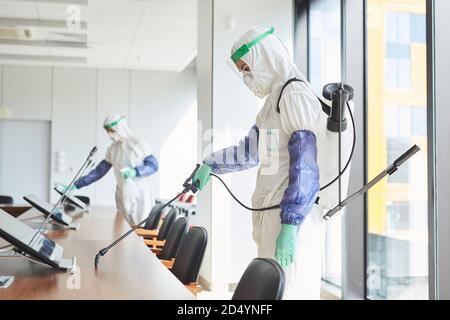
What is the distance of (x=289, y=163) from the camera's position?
2.24 m

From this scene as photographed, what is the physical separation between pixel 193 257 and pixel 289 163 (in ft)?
1.92

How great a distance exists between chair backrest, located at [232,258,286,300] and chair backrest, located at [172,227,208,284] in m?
0.86

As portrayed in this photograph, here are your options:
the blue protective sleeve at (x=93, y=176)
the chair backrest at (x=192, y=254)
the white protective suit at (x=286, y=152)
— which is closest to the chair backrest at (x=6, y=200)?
the blue protective sleeve at (x=93, y=176)

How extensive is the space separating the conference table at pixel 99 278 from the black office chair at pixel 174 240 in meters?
0.35

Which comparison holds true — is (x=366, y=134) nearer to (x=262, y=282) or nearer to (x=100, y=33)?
(x=262, y=282)

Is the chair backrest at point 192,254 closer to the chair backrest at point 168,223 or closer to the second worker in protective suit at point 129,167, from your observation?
the chair backrest at point 168,223

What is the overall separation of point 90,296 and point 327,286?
3.27 metres

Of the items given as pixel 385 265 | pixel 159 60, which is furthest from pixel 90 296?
pixel 159 60

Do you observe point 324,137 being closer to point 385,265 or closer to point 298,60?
point 385,265

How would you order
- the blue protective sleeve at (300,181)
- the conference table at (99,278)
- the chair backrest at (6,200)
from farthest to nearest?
1. the chair backrest at (6,200)
2. the blue protective sleeve at (300,181)
3. the conference table at (99,278)

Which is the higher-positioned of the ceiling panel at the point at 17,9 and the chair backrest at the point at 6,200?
the ceiling panel at the point at 17,9

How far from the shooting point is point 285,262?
2.05 metres

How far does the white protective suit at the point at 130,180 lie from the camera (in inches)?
208

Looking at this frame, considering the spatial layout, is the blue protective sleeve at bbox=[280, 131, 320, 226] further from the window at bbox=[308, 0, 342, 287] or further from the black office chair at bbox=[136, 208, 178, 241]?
the window at bbox=[308, 0, 342, 287]
